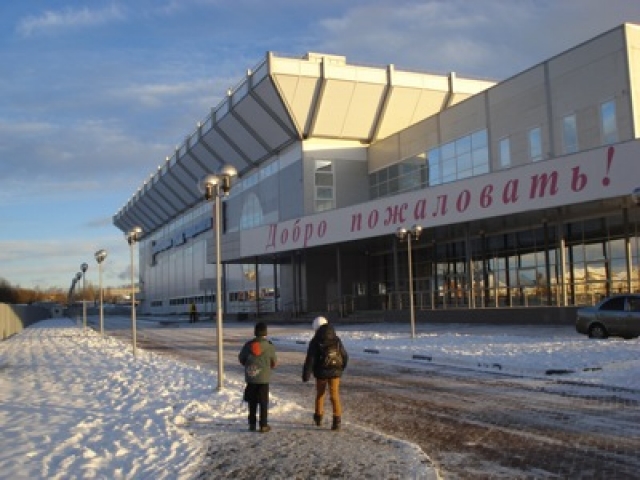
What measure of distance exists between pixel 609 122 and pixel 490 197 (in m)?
7.28

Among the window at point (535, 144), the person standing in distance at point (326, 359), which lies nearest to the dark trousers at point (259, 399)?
the person standing in distance at point (326, 359)

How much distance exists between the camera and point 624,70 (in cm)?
3067

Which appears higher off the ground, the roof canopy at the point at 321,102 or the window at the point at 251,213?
the roof canopy at the point at 321,102

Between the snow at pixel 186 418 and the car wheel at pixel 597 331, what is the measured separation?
2.01ft

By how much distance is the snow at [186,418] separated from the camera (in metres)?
6.96

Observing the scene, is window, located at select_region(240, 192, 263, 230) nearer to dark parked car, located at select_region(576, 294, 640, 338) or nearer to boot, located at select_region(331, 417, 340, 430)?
dark parked car, located at select_region(576, 294, 640, 338)

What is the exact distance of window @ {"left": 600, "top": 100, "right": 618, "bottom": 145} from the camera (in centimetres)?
3145

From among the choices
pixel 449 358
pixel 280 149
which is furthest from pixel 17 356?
pixel 280 149

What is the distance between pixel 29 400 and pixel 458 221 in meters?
23.1

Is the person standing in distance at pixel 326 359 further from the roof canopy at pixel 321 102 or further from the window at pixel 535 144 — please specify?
the roof canopy at pixel 321 102

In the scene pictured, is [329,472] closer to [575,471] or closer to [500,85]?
[575,471]

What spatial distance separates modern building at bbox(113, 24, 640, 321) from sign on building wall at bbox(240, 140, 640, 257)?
2.4 inches

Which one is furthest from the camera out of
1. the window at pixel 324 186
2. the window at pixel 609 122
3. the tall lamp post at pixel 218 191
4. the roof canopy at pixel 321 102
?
the window at pixel 324 186

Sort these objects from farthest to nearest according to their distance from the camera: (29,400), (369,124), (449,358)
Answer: (369,124) → (449,358) → (29,400)
